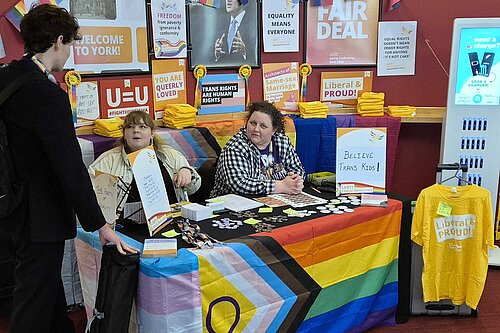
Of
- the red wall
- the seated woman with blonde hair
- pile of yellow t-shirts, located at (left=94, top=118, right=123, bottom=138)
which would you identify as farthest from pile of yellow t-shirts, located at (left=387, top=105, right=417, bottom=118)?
pile of yellow t-shirts, located at (left=94, top=118, right=123, bottom=138)

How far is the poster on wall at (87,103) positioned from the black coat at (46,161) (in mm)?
1377

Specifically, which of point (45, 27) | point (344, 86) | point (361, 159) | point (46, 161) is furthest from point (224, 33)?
point (46, 161)

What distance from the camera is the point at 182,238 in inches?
86.5

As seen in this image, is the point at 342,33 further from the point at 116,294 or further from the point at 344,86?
the point at 116,294

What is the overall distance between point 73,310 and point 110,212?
1173 mm

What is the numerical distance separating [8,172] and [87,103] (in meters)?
1.51

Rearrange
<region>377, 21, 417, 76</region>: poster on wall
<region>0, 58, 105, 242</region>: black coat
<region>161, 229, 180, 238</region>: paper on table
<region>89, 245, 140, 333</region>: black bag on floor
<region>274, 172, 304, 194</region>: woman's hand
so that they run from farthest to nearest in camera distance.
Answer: <region>377, 21, 417, 76</region>: poster on wall < <region>274, 172, 304, 194</region>: woman's hand < <region>161, 229, 180, 238</region>: paper on table < <region>89, 245, 140, 333</region>: black bag on floor < <region>0, 58, 105, 242</region>: black coat

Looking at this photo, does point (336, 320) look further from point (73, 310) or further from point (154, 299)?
point (73, 310)

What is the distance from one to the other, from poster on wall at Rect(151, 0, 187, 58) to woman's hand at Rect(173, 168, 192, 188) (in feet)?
3.61

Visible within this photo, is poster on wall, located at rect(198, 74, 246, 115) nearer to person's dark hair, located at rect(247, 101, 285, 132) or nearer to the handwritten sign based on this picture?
person's dark hair, located at rect(247, 101, 285, 132)

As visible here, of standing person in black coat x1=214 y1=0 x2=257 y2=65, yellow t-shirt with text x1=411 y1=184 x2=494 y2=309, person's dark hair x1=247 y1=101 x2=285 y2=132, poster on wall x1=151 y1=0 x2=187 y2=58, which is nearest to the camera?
yellow t-shirt with text x1=411 y1=184 x2=494 y2=309

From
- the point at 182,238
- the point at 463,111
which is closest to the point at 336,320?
the point at 182,238

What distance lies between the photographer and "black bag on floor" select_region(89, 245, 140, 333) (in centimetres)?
195

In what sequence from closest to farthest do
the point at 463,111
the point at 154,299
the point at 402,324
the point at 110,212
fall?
the point at 154,299
the point at 110,212
the point at 402,324
the point at 463,111
